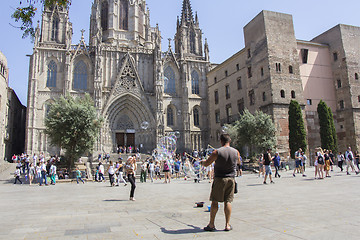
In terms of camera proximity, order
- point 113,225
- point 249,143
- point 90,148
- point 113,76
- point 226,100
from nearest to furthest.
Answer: point 113,225, point 90,148, point 249,143, point 226,100, point 113,76

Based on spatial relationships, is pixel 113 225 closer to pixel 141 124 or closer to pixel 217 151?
pixel 217 151

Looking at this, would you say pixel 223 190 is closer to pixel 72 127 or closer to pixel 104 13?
pixel 72 127

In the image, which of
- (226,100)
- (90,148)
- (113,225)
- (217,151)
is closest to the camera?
(217,151)

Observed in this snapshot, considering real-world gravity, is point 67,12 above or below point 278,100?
above

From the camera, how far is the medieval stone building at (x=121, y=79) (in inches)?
1543

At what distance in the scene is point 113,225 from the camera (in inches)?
219

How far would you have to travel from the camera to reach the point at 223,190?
4.98 metres

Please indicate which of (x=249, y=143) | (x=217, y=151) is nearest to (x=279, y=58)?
(x=249, y=143)

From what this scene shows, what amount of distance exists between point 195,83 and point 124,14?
18.0 m

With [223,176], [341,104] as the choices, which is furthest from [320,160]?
[341,104]

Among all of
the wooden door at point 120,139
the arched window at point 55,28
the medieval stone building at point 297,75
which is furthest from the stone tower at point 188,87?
the arched window at point 55,28

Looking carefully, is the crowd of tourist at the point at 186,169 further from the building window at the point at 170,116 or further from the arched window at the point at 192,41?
the arched window at the point at 192,41

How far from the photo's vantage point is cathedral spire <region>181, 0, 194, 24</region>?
160 feet

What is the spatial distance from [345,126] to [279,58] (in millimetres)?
11466
